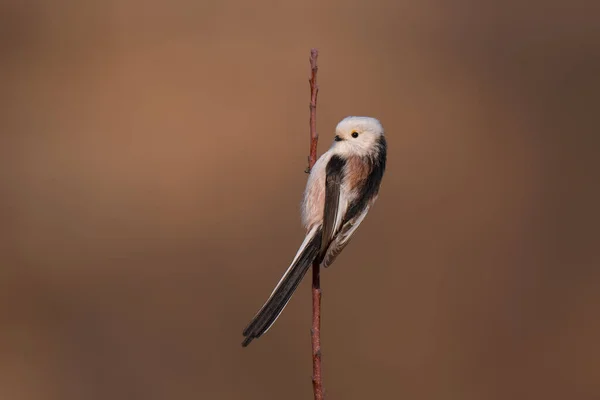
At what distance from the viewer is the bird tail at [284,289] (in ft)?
6.61

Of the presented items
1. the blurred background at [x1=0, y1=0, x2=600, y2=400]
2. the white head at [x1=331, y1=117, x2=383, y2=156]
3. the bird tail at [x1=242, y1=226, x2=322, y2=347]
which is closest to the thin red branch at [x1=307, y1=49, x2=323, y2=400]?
the bird tail at [x1=242, y1=226, x2=322, y2=347]

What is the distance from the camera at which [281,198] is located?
6.40 meters

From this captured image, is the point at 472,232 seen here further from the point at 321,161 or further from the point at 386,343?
the point at 321,161

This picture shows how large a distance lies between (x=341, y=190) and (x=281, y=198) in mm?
3985

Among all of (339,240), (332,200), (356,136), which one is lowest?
(339,240)

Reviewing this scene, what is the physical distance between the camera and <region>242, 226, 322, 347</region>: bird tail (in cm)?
201

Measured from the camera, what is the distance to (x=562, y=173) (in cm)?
668

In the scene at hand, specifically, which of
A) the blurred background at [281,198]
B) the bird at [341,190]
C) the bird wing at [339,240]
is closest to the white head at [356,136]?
the bird at [341,190]

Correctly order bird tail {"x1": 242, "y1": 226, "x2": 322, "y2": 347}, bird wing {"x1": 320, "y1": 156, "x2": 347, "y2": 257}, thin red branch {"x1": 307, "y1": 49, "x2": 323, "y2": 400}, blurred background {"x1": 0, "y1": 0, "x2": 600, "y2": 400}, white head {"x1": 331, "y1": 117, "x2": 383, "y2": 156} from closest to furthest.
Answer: thin red branch {"x1": 307, "y1": 49, "x2": 323, "y2": 400} < bird tail {"x1": 242, "y1": 226, "x2": 322, "y2": 347} < bird wing {"x1": 320, "y1": 156, "x2": 347, "y2": 257} < white head {"x1": 331, "y1": 117, "x2": 383, "y2": 156} < blurred background {"x1": 0, "y1": 0, "x2": 600, "y2": 400}

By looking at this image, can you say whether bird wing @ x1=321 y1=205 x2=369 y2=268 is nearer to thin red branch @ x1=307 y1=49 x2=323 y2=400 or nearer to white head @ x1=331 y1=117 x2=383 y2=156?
thin red branch @ x1=307 y1=49 x2=323 y2=400

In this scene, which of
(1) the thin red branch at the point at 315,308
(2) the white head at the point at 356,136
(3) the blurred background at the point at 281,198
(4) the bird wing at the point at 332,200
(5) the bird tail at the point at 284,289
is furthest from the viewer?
(3) the blurred background at the point at 281,198

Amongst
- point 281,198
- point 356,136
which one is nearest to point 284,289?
point 356,136

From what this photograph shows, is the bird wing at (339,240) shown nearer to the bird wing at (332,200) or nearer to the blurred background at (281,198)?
the bird wing at (332,200)

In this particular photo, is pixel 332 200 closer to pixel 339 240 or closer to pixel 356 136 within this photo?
pixel 339 240
